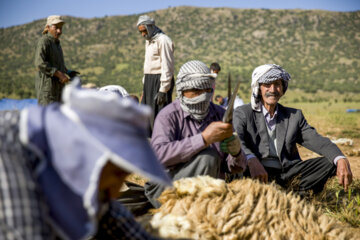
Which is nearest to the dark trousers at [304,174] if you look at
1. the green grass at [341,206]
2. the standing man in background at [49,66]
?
the green grass at [341,206]

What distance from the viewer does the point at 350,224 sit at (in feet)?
10.5

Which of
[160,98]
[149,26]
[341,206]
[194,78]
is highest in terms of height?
[149,26]

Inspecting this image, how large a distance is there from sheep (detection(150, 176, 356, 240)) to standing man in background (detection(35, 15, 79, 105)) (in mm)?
4220

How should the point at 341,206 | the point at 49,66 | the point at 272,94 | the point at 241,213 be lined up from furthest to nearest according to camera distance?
the point at 49,66
the point at 272,94
the point at 341,206
the point at 241,213

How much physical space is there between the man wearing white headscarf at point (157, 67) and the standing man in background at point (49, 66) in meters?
1.25

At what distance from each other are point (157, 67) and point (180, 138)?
3.35m

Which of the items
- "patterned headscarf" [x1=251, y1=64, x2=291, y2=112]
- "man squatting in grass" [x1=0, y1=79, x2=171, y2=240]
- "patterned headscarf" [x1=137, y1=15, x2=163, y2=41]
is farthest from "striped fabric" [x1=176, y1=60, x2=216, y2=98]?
"patterned headscarf" [x1=137, y1=15, x2=163, y2=41]

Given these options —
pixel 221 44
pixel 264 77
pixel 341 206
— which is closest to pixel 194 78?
pixel 264 77

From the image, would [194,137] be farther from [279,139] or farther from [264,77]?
[264,77]

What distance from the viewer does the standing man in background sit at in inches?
227

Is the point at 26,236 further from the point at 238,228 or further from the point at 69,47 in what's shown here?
the point at 69,47

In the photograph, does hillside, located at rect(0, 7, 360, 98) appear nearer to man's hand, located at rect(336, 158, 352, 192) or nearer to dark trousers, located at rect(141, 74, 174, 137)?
dark trousers, located at rect(141, 74, 174, 137)

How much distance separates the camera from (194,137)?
9.12 ft

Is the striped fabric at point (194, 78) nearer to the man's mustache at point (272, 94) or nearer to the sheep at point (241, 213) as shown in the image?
the man's mustache at point (272, 94)
